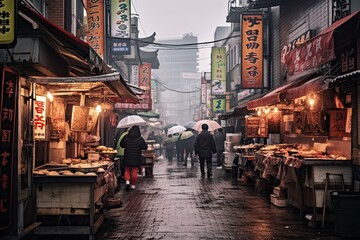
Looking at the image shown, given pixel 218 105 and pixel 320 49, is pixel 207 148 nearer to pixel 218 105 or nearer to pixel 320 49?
pixel 320 49

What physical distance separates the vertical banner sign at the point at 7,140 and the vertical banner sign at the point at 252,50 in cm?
1310

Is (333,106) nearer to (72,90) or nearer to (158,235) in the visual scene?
(158,235)

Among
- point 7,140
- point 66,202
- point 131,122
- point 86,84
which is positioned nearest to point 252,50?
point 131,122

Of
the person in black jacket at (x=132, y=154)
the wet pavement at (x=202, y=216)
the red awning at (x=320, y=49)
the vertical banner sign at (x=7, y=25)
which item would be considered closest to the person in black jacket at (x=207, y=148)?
the wet pavement at (x=202, y=216)

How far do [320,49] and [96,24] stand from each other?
10.4 metres

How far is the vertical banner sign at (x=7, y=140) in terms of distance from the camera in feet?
22.9

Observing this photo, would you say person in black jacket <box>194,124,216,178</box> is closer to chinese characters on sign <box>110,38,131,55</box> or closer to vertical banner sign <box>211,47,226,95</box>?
chinese characters on sign <box>110,38,131,55</box>

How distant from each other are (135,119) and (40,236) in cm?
1184

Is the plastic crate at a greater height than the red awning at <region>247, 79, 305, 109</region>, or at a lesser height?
lesser

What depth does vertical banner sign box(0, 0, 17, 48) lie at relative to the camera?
18.6 ft

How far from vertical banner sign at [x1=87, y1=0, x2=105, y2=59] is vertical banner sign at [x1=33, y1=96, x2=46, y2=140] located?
28.1ft

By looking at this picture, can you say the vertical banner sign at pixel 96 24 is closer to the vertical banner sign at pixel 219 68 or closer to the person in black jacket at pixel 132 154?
the person in black jacket at pixel 132 154

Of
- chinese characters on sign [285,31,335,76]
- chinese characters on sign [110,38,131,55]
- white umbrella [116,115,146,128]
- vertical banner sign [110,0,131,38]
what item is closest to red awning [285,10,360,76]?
chinese characters on sign [285,31,335,76]

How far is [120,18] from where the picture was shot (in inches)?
806
